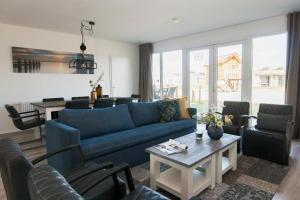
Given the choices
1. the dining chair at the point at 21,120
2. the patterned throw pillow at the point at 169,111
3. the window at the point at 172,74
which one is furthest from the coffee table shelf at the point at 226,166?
the window at the point at 172,74

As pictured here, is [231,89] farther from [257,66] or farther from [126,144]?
[126,144]

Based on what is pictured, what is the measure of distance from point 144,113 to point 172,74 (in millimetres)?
3335

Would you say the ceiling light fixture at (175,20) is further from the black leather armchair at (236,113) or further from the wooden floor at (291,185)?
the wooden floor at (291,185)

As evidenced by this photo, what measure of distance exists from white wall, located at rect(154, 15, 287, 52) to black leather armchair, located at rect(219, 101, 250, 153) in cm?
199

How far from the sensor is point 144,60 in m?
7.09

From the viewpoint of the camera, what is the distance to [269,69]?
4.61 m

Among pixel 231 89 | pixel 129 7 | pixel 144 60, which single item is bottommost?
pixel 231 89

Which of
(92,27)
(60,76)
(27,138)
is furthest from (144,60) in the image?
(27,138)

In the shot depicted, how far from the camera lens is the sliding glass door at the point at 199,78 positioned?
5.70 m

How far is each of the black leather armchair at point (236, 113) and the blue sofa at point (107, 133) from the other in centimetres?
78

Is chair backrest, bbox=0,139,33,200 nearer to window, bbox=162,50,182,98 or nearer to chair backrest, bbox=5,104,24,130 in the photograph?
chair backrest, bbox=5,104,24,130

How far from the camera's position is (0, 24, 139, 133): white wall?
4727 millimetres

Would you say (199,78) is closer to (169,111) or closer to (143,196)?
(169,111)

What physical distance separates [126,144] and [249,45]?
392cm
